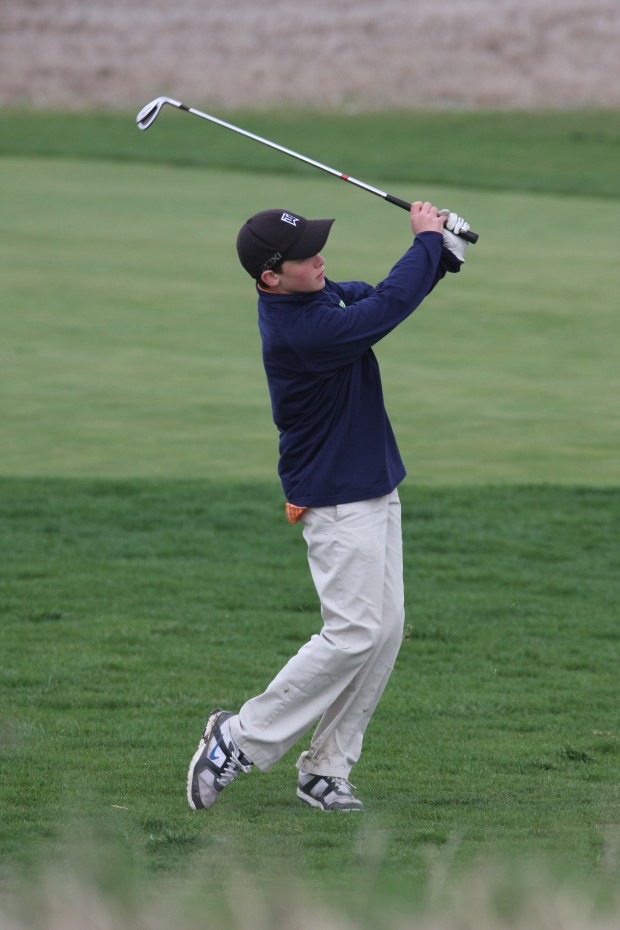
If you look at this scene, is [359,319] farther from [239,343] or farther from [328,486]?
[239,343]

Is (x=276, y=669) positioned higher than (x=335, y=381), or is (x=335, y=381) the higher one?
(x=335, y=381)

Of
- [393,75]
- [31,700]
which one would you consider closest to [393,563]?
[31,700]

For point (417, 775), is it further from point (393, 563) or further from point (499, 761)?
point (393, 563)

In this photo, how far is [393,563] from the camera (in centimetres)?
542

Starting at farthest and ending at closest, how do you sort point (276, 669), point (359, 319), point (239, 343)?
point (239, 343) < point (276, 669) < point (359, 319)

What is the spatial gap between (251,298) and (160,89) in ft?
75.5

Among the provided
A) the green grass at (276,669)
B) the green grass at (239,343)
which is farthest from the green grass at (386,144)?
the green grass at (276,669)

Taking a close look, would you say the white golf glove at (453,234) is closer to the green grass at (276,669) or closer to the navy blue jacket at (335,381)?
the navy blue jacket at (335,381)

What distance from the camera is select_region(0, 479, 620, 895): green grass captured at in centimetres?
492

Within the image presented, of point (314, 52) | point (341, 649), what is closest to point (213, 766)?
point (341, 649)

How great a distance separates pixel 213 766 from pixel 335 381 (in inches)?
49.4

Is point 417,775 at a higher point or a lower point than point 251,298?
lower

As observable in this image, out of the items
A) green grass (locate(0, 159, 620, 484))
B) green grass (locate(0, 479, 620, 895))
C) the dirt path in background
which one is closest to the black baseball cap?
green grass (locate(0, 479, 620, 895))

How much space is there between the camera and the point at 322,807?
5.30 m
